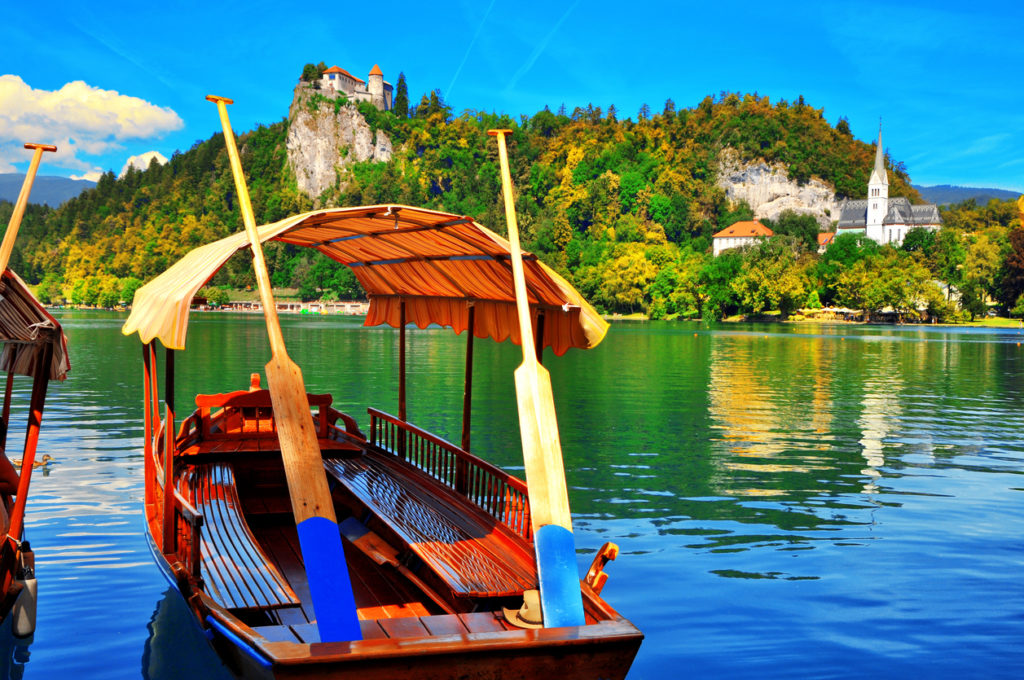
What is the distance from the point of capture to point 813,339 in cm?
6131

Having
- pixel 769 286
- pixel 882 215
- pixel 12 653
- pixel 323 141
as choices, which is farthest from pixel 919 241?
pixel 12 653

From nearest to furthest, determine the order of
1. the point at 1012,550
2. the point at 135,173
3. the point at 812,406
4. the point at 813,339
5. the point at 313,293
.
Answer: the point at 1012,550, the point at 812,406, the point at 813,339, the point at 313,293, the point at 135,173

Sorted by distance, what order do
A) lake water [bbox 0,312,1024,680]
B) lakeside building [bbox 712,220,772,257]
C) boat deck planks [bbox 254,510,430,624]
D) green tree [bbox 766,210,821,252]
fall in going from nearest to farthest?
boat deck planks [bbox 254,510,430,624]
lake water [bbox 0,312,1024,680]
lakeside building [bbox 712,220,772,257]
green tree [bbox 766,210,821,252]

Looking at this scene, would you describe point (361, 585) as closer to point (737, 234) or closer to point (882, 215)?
point (737, 234)

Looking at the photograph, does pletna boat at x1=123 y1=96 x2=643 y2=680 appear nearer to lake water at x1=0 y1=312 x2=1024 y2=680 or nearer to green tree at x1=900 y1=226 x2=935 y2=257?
lake water at x1=0 y1=312 x2=1024 y2=680

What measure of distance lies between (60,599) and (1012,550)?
11.2m

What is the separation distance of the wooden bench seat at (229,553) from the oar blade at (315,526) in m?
1.22

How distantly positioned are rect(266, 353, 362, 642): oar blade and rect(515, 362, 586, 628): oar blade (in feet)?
4.13

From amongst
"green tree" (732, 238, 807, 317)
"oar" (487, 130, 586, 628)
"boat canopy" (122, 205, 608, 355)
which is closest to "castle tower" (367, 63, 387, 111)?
"green tree" (732, 238, 807, 317)

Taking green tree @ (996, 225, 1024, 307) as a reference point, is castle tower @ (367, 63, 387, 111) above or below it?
above

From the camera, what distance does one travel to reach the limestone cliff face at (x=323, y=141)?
164000mm

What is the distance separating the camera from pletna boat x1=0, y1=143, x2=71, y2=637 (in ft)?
23.1

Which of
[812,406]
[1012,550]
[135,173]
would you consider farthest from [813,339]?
[135,173]

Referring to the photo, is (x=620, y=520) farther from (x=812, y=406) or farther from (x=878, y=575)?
(x=812, y=406)
